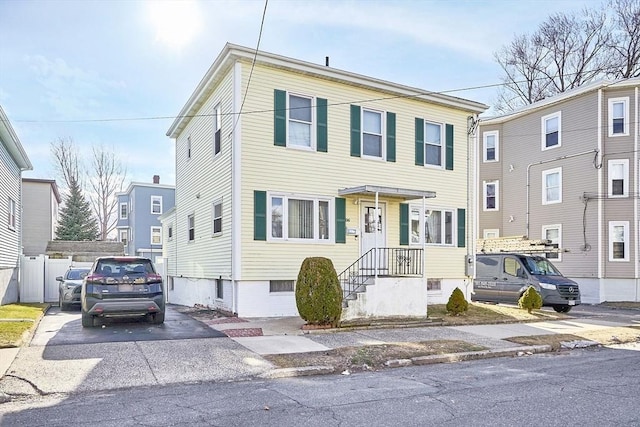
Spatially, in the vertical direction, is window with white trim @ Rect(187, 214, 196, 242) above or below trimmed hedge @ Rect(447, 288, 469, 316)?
above

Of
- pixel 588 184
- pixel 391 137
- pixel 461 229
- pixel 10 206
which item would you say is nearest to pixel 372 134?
pixel 391 137

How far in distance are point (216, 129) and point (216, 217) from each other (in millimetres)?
2673

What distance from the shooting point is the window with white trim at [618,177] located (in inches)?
869

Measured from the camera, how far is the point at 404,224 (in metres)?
16.0

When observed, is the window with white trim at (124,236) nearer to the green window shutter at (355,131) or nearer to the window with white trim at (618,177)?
the green window shutter at (355,131)

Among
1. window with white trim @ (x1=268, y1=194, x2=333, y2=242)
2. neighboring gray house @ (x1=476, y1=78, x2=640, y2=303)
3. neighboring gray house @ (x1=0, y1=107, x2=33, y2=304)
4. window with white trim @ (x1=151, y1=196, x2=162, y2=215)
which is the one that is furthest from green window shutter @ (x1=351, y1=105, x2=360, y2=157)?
window with white trim @ (x1=151, y1=196, x2=162, y2=215)

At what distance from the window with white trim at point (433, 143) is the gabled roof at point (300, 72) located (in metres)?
0.81

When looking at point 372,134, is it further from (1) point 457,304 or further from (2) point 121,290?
(2) point 121,290

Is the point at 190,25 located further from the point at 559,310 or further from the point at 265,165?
the point at 559,310

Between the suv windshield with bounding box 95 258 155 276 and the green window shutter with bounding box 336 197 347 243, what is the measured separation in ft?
18.1

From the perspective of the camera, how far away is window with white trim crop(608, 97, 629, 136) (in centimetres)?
A: 2211

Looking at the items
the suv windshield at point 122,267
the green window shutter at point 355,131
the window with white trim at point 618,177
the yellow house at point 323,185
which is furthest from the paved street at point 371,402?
the window with white trim at point 618,177

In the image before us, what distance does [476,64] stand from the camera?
55.2 ft

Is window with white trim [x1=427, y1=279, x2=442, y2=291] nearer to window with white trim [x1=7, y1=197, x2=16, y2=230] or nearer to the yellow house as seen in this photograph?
the yellow house
